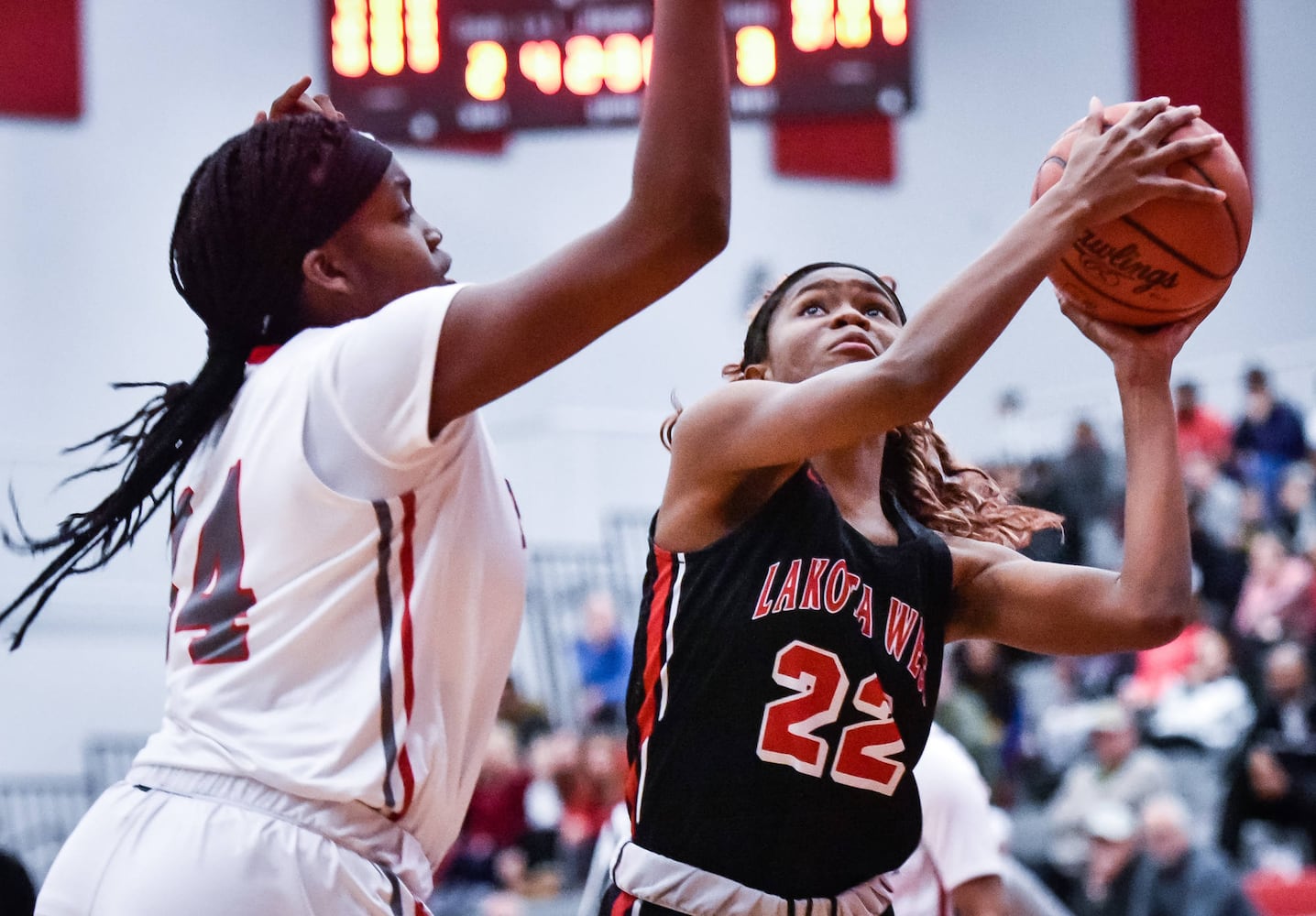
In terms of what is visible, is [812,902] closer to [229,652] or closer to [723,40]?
[229,652]

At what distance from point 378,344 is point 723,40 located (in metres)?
0.53

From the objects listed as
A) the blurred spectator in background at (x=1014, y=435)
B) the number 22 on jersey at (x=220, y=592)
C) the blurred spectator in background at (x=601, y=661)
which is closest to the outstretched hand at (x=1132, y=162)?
the number 22 on jersey at (x=220, y=592)

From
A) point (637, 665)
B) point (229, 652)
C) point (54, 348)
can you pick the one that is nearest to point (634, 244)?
point (229, 652)

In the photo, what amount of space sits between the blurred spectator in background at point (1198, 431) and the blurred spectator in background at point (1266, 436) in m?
0.16

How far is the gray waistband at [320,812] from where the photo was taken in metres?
2.10

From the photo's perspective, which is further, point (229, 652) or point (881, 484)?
point (881, 484)

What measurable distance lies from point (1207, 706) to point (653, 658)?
6954 millimetres

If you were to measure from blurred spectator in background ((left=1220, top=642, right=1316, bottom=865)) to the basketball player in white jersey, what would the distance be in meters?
6.84

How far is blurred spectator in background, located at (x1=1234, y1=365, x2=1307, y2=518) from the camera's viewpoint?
39.4 ft

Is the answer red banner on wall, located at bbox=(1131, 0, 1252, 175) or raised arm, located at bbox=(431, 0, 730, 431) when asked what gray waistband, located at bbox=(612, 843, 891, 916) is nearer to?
raised arm, located at bbox=(431, 0, 730, 431)

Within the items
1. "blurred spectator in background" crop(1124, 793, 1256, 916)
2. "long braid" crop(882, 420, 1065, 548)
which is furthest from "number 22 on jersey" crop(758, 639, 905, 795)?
"blurred spectator in background" crop(1124, 793, 1256, 916)

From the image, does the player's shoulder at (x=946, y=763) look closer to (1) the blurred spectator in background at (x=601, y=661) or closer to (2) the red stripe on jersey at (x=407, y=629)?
(2) the red stripe on jersey at (x=407, y=629)

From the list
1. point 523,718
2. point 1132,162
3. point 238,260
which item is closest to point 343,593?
point 238,260

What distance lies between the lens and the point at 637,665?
10.2 feet
